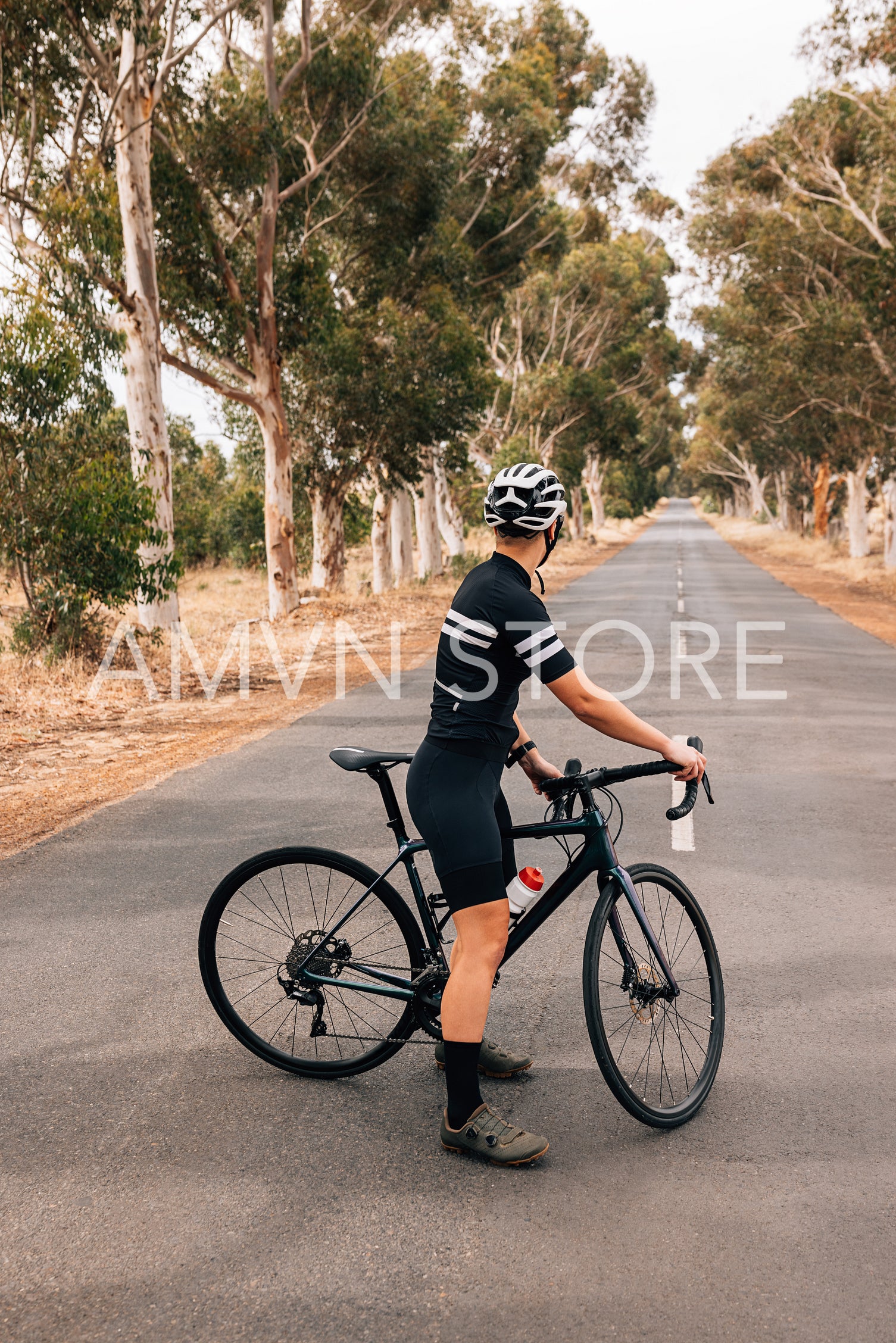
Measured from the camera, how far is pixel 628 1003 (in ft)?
11.9

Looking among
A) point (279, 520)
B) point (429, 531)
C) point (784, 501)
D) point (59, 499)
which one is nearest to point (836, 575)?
point (429, 531)

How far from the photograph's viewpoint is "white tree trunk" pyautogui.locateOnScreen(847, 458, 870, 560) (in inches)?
1367

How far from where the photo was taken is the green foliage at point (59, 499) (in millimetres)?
11922

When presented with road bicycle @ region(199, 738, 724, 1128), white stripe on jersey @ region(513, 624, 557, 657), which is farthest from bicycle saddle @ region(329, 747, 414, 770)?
white stripe on jersey @ region(513, 624, 557, 657)

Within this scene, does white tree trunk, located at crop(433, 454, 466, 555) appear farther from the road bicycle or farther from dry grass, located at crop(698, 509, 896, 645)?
the road bicycle

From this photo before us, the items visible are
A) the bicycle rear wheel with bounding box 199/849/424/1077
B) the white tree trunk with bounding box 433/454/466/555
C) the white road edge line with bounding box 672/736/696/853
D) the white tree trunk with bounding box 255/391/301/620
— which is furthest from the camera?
the white tree trunk with bounding box 433/454/466/555

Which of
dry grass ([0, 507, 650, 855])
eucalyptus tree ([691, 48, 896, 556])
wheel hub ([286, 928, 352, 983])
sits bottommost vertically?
dry grass ([0, 507, 650, 855])

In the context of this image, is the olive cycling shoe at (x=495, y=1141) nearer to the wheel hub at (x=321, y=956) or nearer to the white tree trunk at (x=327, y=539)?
the wheel hub at (x=321, y=956)

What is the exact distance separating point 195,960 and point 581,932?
1701 millimetres

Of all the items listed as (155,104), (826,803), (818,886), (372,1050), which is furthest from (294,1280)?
(155,104)

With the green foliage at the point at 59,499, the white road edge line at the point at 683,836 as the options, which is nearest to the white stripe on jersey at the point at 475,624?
the white road edge line at the point at 683,836

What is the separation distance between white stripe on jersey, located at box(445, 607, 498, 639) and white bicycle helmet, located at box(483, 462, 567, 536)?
0.94 feet

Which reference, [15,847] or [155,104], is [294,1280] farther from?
[155,104]

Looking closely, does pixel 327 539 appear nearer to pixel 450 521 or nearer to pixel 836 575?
pixel 450 521
